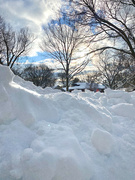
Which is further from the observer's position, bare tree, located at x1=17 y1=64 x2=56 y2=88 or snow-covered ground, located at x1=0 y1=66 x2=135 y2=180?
bare tree, located at x1=17 y1=64 x2=56 y2=88

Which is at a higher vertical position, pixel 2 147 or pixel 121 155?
pixel 2 147

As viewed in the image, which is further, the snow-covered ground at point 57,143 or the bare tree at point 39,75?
the bare tree at point 39,75

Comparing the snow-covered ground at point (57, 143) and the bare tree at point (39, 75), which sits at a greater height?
the bare tree at point (39, 75)

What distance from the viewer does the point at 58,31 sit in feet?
29.8

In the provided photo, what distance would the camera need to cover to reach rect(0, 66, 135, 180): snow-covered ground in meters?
0.97

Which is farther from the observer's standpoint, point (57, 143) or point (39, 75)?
point (39, 75)

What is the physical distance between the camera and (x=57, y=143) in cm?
121

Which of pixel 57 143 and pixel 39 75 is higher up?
pixel 39 75

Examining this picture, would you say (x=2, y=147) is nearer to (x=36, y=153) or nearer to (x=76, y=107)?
(x=36, y=153)

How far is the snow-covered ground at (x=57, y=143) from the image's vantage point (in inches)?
38.1

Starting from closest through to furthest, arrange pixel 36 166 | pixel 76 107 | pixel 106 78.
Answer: pixel 36 166, pixel 76 107, pixel 106 78

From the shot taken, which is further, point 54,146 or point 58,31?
point 58,31

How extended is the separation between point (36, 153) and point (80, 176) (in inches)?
18.8

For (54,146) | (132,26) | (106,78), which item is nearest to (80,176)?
(54,146)
